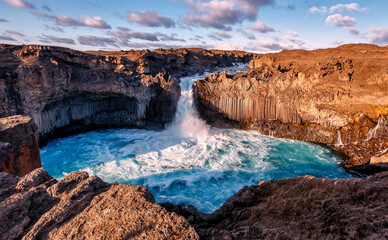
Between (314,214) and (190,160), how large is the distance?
13.5 metres

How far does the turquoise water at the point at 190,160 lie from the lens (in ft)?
43.8

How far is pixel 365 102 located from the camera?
52.3 feet

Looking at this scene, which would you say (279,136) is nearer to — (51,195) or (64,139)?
(51,195)

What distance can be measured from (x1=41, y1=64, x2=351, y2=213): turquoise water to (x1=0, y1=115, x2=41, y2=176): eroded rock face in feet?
19.0

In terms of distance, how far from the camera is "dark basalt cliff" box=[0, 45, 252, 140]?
17.4 m

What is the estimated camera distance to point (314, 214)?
3.41m

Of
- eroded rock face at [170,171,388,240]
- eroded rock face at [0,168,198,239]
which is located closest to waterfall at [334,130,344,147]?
eroded rock face at [170,171,388,240]

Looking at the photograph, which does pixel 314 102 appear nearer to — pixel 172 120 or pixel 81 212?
pixel 172 120

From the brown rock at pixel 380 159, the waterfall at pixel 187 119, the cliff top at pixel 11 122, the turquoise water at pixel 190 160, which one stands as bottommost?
the turquoise water at pixel 190 160

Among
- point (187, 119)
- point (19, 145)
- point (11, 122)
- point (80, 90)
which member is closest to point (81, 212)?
point (19, 145)

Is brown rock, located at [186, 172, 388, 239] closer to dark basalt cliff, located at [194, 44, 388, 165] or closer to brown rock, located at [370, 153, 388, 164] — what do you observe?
brown rock, located at [370, 153, 388, 164]

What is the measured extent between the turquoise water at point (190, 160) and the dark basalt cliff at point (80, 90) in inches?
79.6

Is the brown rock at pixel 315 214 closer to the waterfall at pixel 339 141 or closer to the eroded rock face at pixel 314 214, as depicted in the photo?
the eroded rock face at pixel 314 214

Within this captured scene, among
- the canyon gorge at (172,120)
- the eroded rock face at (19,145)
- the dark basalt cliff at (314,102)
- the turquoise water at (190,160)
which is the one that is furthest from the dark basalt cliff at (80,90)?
the eroded rock face at (19,145)
